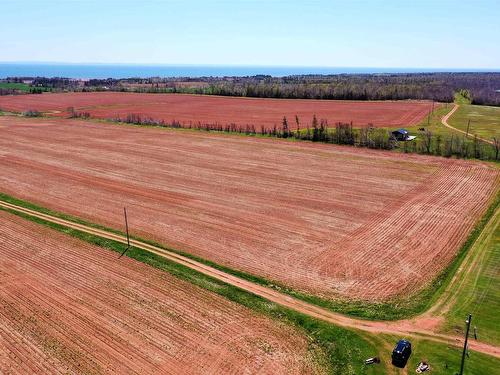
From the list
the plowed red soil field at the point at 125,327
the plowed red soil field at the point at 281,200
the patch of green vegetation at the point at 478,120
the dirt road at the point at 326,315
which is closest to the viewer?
the plowed red soil field at the point at 125,327

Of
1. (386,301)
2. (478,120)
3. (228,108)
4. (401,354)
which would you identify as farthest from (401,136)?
(228,108)

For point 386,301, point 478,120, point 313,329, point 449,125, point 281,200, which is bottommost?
point 313,329

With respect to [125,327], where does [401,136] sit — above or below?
above

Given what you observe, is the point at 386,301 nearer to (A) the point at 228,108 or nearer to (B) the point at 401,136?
(B) the point at 401,136

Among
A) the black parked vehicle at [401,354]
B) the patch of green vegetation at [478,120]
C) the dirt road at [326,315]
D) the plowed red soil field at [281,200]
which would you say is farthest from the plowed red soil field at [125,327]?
the patch of green vegetation at [478,120]

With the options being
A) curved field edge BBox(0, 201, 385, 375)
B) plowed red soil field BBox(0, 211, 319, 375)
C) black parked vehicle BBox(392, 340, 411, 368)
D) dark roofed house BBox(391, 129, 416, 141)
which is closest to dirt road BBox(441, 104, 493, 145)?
dark roofed house BBox(391, 129, 416, 141)

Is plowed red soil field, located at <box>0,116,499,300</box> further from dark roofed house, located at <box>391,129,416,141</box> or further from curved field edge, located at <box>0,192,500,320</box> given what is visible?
dark roofed house, located at <box>391,129,416,141</box>

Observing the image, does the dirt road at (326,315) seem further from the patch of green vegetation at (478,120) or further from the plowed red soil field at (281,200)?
the patch of green vegetation at (478,120)
